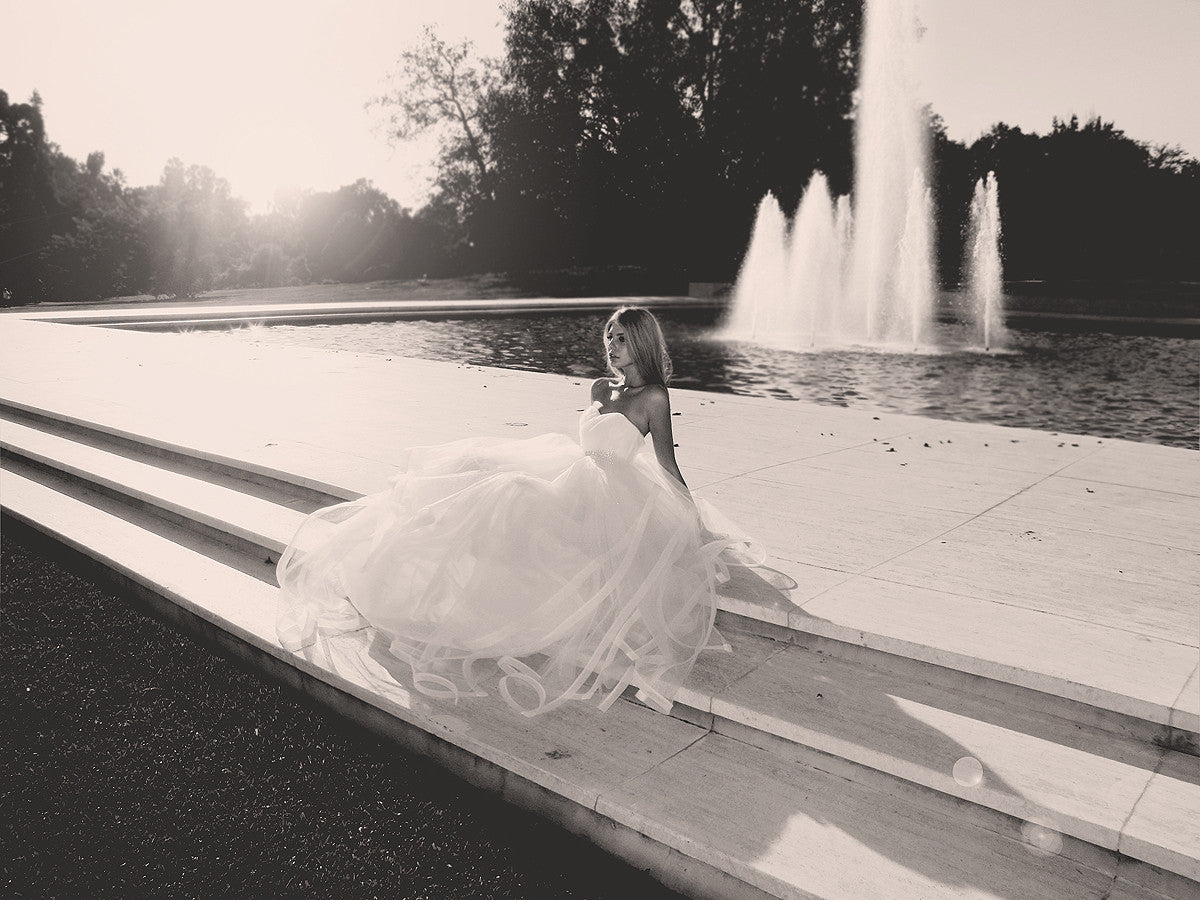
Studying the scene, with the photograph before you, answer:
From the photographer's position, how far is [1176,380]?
1384cm

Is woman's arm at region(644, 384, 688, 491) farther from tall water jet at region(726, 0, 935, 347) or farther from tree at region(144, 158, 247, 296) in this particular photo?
tree at region(144, 158, 247, 296)

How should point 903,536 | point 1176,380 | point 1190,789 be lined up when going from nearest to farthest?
point 1190,789 → point 903,536 → point 1176,380

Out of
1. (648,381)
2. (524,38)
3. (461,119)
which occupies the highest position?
(524,38)

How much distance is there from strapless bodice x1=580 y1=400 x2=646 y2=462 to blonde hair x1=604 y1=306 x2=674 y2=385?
0.93 feet

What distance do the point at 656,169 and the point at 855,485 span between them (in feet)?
133

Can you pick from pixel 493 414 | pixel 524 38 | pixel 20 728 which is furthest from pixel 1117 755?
pixel 524 38

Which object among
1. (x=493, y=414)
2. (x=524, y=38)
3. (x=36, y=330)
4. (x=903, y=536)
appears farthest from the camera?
(x=524, y=38)

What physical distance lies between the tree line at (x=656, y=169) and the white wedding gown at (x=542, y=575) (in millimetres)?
37386

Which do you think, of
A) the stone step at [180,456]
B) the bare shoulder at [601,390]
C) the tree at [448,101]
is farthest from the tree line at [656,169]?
the bare shoulder at [601,390]

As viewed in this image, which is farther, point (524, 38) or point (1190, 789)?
point (524, 38)

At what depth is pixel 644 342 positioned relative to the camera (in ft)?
14.7

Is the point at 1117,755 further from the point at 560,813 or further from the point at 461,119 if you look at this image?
the point at 461,119

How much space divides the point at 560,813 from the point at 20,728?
253 centimetres

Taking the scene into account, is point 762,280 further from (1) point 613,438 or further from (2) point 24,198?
(2) point 24,198
